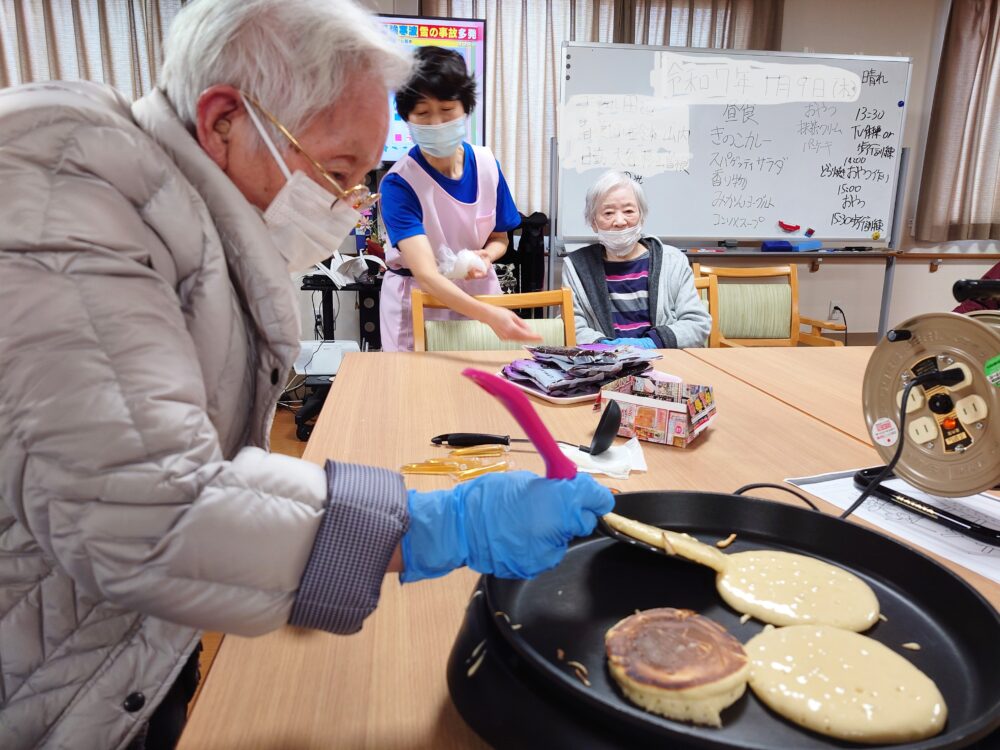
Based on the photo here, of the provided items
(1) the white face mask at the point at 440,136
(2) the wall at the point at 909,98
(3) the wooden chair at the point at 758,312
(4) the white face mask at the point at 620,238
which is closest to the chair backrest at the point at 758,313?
(3) the wooden chair at the point at 758,312

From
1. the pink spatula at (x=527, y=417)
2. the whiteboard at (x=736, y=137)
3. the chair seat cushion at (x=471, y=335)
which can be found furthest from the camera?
the whiteboard at (x=736, y=137)

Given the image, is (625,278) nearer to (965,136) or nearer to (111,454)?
(111,454)

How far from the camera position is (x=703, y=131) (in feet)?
12.2

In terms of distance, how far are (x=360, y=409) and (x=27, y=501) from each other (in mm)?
871

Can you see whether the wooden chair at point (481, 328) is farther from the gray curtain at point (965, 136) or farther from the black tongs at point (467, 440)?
the gray curtain at point (965, 136)

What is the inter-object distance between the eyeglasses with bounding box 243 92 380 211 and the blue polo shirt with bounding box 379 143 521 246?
48.5 inches

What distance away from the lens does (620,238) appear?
7.81ft

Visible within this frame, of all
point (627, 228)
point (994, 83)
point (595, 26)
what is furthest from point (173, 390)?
point (994, 83)

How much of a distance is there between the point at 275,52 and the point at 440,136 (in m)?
1.48

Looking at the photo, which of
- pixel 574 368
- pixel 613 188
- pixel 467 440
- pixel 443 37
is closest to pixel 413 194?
pixel 613 188

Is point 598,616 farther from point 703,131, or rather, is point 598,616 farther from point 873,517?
point 703,131

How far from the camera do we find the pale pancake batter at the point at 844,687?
48cm

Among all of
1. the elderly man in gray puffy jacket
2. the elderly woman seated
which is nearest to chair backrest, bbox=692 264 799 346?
the elderly woman seated

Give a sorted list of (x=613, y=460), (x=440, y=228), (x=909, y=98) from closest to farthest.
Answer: (x=613, y=460) < (x=440, y=228) < (x=909, y=98)
